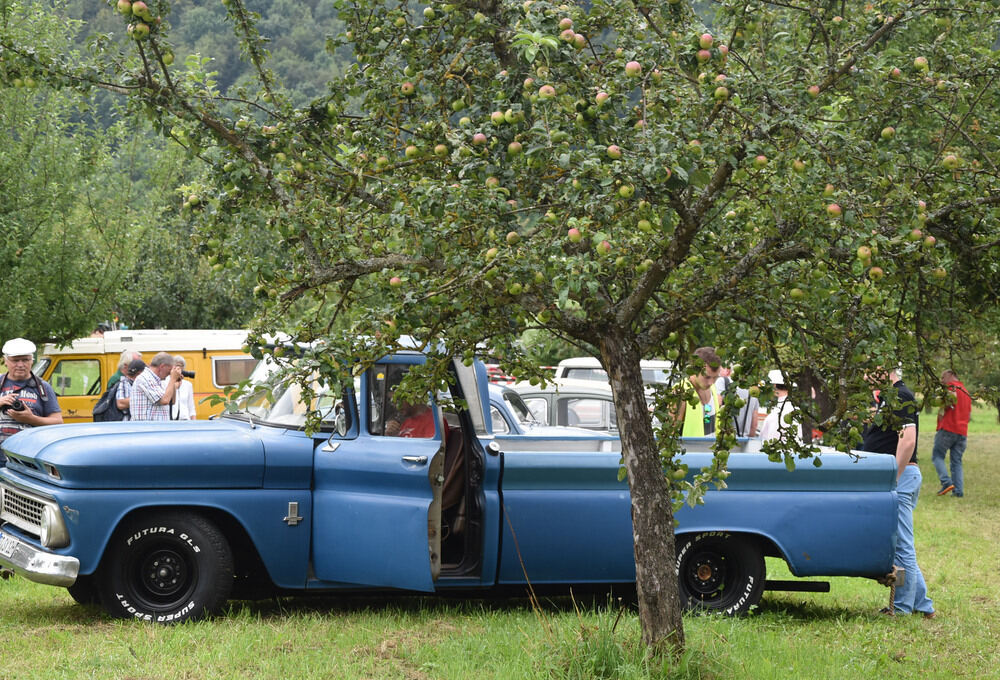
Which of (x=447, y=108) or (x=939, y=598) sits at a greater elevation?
(x=447, y=108)

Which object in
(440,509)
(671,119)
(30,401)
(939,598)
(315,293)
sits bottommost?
(939,598)

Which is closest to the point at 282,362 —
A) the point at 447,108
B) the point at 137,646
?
the point at 447,108

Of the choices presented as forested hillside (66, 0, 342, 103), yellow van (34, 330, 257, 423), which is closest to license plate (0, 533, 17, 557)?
forested hillside (66, 0, 342, 103)

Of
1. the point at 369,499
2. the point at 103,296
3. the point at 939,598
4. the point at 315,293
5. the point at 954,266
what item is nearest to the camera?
the point at 954,266

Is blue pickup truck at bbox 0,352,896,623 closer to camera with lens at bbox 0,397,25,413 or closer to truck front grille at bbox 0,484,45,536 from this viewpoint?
truck front grille at bbox 0,484,45,536

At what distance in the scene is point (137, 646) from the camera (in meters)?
6.24

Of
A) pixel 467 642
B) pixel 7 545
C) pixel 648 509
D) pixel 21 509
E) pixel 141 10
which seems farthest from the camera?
pixel 21 509

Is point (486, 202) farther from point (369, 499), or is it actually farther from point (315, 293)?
point (369, 499)

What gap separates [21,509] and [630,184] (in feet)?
16.1

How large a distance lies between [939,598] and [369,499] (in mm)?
4897

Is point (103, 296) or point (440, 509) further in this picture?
point (103, 296)

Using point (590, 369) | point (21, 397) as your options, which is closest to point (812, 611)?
point (21, 397)

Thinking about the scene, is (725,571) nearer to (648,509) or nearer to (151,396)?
(648,509)

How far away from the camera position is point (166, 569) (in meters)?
7.01
